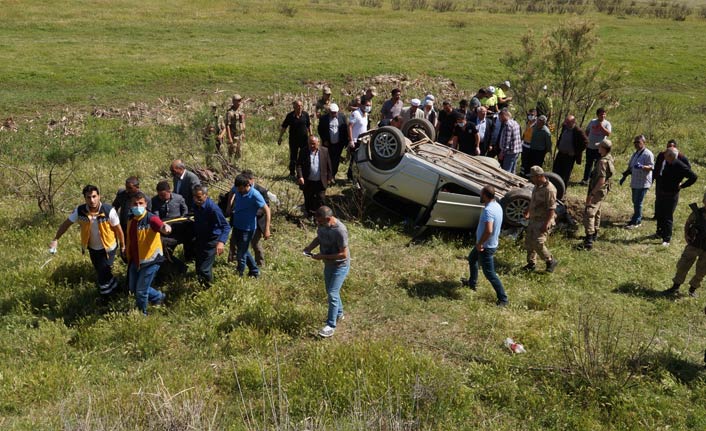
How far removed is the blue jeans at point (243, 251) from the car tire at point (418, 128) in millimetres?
5248

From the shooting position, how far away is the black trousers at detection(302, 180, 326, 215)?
33.9ft

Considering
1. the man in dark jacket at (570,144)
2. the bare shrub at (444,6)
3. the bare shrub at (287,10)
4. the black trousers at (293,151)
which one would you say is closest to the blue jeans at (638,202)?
the man in dark jacket at (570,144)

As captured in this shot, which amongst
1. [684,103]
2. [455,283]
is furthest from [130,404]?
[684,103]

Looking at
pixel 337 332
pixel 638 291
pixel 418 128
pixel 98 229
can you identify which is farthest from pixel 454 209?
pixel 98 229

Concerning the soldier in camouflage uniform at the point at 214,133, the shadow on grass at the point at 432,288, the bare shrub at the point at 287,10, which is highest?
the bare shrub at the point at 287,10

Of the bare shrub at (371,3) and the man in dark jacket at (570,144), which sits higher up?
the bare shrub at (371,3)

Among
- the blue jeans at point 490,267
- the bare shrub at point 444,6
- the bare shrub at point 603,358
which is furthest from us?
the bare shrub at point 444,6

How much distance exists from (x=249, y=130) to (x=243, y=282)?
30.2ft

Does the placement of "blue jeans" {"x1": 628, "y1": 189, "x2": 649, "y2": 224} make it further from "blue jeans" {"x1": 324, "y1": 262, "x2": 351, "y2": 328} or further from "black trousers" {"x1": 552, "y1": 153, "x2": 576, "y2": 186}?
"blue jeans" {"x1": 324, "y1": 262, "x2": 351, "y2": 328}

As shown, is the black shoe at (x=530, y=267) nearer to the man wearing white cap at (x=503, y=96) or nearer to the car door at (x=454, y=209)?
the car door at (x=454, y=209)

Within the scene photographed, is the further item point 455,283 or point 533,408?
point 455,283

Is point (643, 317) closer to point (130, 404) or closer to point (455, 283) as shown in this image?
point (455, 283)

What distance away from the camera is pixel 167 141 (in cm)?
1485

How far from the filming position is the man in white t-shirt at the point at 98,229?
735cm
